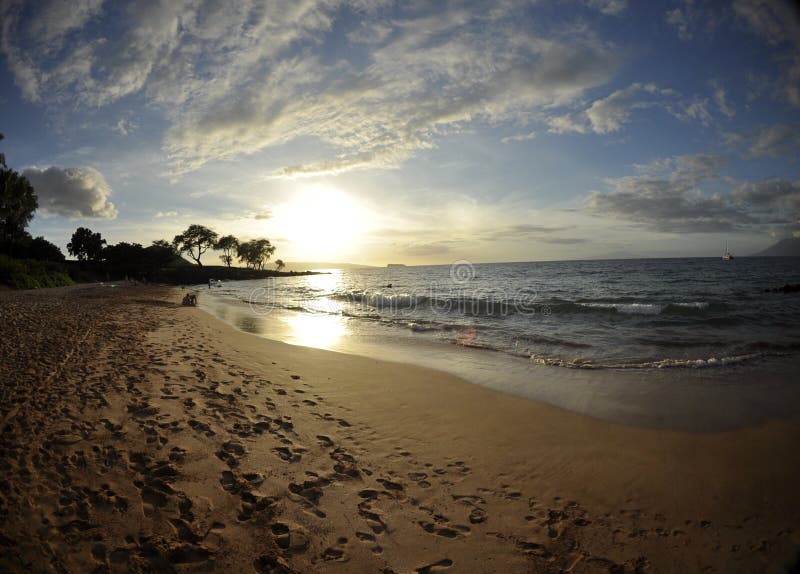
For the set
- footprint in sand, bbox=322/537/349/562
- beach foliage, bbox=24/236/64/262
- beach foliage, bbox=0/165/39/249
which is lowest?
footprint in sand, bbox=322/537/349/562

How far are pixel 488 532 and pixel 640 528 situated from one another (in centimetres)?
157

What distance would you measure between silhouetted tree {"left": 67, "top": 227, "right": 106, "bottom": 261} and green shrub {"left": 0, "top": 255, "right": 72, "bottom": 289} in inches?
1600

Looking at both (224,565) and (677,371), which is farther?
(677,371)

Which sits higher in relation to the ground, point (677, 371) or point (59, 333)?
point (59, 333)

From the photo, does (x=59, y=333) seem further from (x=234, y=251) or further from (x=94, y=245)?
(x=234, y=251)

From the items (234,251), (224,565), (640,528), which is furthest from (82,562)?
(234,251)

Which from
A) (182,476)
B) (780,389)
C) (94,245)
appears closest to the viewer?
(182,476)

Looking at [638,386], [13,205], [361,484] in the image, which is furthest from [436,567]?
[13,205]

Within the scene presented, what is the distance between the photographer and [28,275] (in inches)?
1395

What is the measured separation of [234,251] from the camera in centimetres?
10856

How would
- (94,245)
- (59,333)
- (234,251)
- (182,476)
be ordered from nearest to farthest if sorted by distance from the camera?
1. (182,476)
2. (59,333)
3. (94,245)
4. (234,251)

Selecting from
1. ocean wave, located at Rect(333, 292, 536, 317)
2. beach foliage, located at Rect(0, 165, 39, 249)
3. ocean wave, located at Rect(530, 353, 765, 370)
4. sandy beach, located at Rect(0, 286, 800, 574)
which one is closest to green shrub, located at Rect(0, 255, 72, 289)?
beach foliage, located at Rect(0, 165, 39, 249)

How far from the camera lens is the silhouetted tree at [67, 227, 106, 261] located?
77.9m

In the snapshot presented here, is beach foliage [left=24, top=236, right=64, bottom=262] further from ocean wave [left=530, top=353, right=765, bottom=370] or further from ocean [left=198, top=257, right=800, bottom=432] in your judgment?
ocean wave [left=530, top=353, right=765, bottom=370]
